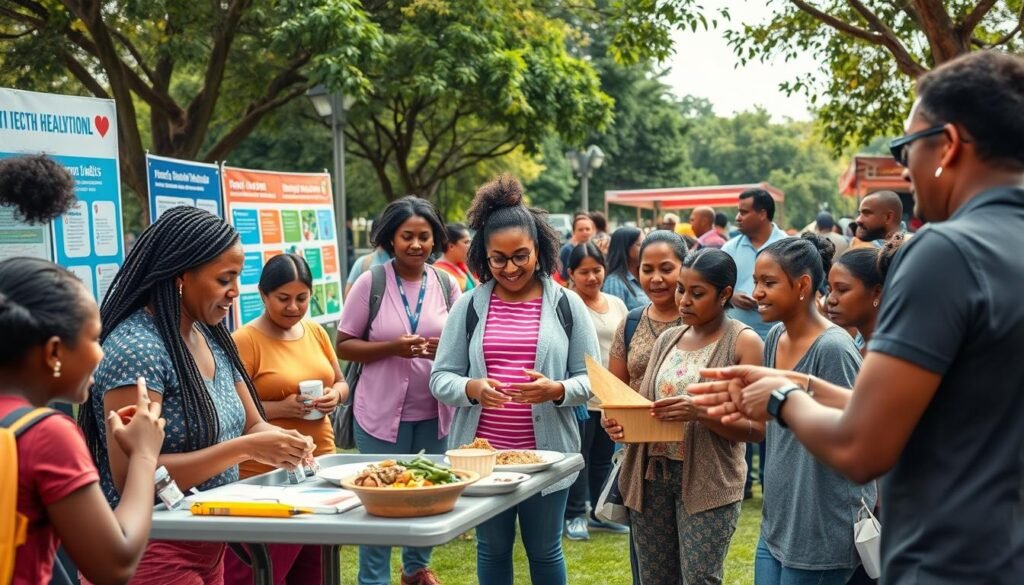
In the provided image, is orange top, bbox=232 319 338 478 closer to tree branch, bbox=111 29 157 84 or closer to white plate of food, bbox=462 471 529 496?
white plate of food, bbox=462 471 529 496

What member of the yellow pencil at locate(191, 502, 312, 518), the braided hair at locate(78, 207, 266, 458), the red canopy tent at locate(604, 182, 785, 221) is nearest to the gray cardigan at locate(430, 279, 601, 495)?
the braided hair at locate(78, 207, 266, 458)

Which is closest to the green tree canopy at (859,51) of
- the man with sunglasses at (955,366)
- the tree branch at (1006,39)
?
the tree branch at (1006,39)

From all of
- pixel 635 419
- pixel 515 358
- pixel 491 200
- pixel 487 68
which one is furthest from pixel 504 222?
pixel 487 68

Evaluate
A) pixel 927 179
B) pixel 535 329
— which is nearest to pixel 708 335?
pixel 535 329

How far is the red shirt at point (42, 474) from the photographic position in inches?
87.9

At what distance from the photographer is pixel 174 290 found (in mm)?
3570

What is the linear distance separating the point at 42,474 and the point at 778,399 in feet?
5.14

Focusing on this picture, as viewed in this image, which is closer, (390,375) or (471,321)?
(471,321)

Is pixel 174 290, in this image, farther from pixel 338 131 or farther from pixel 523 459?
pixel 338 131

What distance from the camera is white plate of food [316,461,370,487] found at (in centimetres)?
363

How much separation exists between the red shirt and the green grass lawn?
4317 mm

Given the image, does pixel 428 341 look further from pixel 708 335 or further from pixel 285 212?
pixel 285 212

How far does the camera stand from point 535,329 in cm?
483

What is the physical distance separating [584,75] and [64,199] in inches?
618
